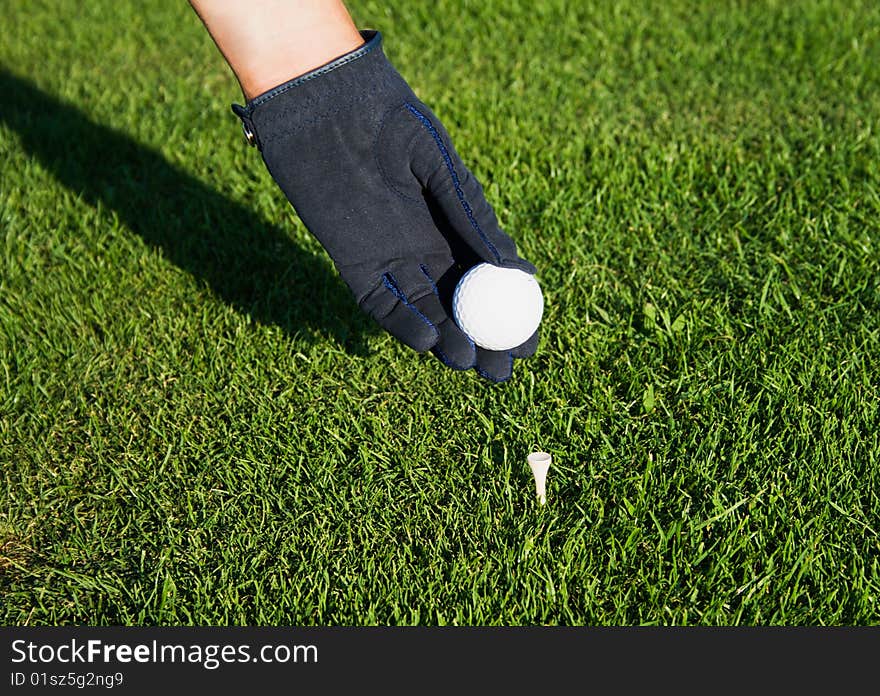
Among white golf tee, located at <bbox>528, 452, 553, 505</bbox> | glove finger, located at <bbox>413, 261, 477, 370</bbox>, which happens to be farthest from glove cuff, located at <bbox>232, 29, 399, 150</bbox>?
white golf tee, located at <bbox>528, 452, 553, 505</bbox>

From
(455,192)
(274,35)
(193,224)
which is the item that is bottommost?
(193,224)

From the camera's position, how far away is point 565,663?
2943mm

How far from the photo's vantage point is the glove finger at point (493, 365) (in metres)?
3.60

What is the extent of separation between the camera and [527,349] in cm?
372

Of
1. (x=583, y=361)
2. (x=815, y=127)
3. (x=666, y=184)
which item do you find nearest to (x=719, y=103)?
A: (x=815, y=127)

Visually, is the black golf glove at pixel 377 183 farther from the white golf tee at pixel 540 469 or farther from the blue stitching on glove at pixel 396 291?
the white golf tee at pixel 540 469

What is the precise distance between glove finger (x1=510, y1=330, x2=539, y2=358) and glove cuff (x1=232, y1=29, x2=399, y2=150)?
111 centimetres

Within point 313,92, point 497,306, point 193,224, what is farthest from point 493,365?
point 193,224

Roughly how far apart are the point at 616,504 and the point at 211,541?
4.79 feet

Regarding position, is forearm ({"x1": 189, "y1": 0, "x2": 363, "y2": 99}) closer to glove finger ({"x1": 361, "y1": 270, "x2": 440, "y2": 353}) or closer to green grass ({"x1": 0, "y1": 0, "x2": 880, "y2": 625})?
glove finger ({"x1": 361, "y1": 270, "x2": 440, "y2": 353})

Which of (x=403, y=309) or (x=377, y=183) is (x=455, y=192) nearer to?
(x=377, y=183)

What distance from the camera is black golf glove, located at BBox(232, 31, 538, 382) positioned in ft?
11.1

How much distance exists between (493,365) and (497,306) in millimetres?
302

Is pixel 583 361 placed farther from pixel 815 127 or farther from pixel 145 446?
pixel 815 127
